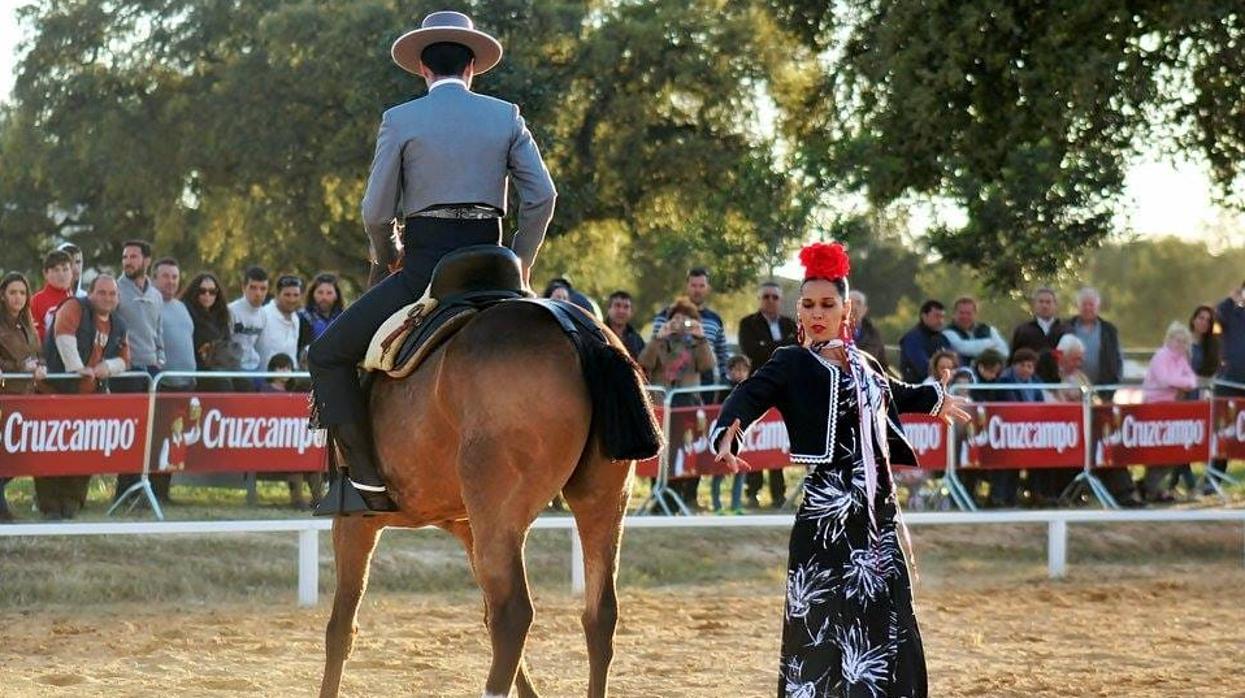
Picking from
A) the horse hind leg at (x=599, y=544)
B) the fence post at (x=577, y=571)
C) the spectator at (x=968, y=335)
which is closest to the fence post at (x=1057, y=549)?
Answer: the spectator at (x=968, y=335)

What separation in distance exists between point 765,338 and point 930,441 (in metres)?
1.71

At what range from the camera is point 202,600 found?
43.2ft

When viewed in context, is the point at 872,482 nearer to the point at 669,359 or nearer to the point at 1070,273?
the point at 669,359

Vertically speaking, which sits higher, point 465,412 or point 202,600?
point 465,412

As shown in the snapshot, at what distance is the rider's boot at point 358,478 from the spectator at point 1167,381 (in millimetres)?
12084

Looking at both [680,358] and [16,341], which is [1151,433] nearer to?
[680,358]

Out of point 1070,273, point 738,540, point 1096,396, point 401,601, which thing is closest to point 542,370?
point 401,601

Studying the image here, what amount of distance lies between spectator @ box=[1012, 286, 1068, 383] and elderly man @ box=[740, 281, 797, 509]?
2593 millimetres

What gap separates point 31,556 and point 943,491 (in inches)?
305

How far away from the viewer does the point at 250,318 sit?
1547 centimetres

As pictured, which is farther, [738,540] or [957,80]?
[957,80]

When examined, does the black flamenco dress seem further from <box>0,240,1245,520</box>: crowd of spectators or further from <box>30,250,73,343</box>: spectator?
<box>30,250,73,343</box>: spectator

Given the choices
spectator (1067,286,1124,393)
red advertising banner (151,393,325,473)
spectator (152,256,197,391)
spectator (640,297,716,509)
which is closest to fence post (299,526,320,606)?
red advertising banner (151,393,325,473)

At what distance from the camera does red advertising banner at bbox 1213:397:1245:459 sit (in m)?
18.4
